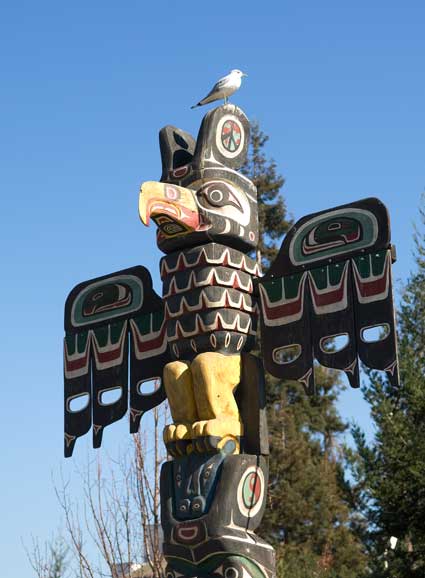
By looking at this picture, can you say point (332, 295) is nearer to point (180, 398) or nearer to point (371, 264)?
point (371, 264)

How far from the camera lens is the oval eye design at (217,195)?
858cm

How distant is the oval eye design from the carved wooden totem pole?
0.01m

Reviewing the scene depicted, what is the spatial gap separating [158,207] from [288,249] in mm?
1176

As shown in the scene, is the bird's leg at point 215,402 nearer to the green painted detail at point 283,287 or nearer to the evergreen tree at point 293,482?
the green painted detail at point 283,287

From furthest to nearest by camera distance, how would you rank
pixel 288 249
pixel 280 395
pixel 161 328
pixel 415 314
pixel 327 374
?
1. pixel 327 374
2. pixel 280 395
3. pixel 415 314
4. pixel 161 328
5. pixel 288 249

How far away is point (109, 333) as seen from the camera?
9609 mm

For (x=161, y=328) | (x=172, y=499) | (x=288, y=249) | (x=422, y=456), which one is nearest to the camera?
(x=172, y=499)

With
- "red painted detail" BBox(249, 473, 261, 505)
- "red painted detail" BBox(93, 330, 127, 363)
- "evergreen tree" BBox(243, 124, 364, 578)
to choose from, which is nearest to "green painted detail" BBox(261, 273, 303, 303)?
"red painted detail" BBox(249, 473, 261, 505)

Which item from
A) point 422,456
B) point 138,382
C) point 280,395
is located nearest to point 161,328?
point 138,382

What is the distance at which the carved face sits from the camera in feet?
27.3

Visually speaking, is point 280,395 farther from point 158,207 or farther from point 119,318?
point 158,207

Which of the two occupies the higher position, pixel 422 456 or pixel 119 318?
pixel 119 318

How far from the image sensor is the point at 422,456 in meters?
11.8

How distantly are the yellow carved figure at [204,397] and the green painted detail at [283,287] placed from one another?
0.63 metres
